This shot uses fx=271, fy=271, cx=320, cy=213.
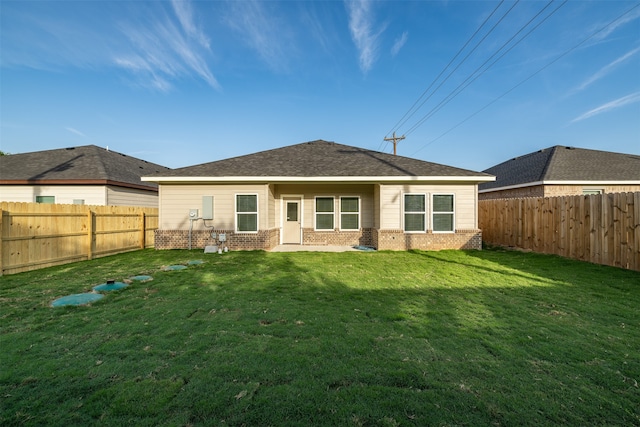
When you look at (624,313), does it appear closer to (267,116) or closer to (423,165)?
(423,165)

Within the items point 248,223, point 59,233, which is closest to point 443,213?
point 248,223

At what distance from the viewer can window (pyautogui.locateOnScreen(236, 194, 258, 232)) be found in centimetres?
1091

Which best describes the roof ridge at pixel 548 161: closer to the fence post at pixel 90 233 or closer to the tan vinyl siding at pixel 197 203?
the tan vinyl siding at pixel 197 203

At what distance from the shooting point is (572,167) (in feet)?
49.0

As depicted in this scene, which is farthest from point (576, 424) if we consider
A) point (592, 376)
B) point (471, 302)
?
point (471, 302)

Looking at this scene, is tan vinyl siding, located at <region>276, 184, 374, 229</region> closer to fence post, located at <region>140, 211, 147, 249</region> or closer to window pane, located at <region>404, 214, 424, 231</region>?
window pane, located at <region>404, 214, 424, 231</region>

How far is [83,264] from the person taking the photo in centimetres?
786

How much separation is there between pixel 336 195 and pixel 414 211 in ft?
11.2

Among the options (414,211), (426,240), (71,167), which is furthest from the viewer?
(71,167)

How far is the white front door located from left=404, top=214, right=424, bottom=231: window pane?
469 centimetres

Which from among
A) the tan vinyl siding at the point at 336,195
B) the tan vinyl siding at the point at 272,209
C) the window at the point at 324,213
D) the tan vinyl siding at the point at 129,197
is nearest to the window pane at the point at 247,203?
the tan vinyl siding at the point at 272,209

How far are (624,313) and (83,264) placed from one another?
12069 millimetres

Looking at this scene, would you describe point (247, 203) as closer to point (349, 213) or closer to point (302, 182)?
point (302, 182)

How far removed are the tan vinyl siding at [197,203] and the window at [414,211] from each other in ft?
18.5
